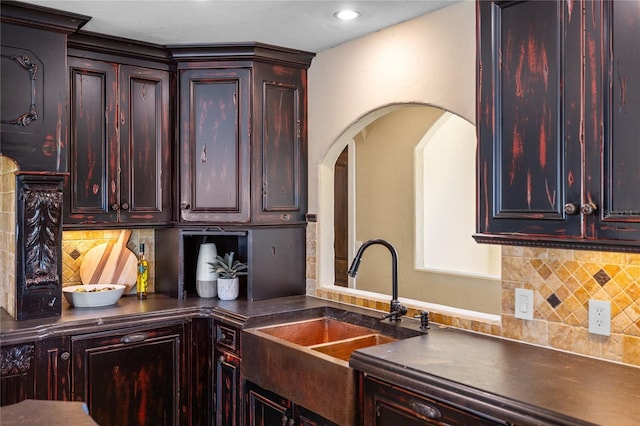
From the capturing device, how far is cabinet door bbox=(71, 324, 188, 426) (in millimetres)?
2688

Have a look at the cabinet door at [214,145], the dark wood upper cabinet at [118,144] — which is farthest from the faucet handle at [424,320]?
the dark wood upper cabinet at [118,144]

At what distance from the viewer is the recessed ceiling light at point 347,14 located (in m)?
2.64

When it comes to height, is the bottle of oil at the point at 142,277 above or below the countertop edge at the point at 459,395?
above

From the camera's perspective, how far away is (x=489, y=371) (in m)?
1.88

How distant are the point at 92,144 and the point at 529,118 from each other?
223 cm

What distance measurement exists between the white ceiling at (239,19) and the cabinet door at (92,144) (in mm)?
242

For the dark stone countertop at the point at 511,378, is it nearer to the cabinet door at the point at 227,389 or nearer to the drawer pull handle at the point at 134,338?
the cabinet door at the point at 227,389

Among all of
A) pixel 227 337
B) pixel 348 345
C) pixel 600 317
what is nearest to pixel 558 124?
pixel 600 317

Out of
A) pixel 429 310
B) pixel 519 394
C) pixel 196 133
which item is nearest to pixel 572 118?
pixel 519 394

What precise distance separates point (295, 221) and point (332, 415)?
143cm

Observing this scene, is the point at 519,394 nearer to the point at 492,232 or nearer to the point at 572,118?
the point at 492,232

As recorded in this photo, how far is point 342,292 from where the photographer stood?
319 cm

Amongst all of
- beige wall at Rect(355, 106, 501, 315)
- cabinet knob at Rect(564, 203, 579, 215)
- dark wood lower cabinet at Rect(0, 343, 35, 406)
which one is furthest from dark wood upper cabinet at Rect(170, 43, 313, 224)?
cabinet knob at Rect(564, 203, 579, 215)

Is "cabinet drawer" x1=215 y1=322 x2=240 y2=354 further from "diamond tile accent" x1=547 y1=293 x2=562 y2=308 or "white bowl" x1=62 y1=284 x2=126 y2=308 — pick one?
"diamond tile accent" x1=547 y1=293 x2=562 y2=308
